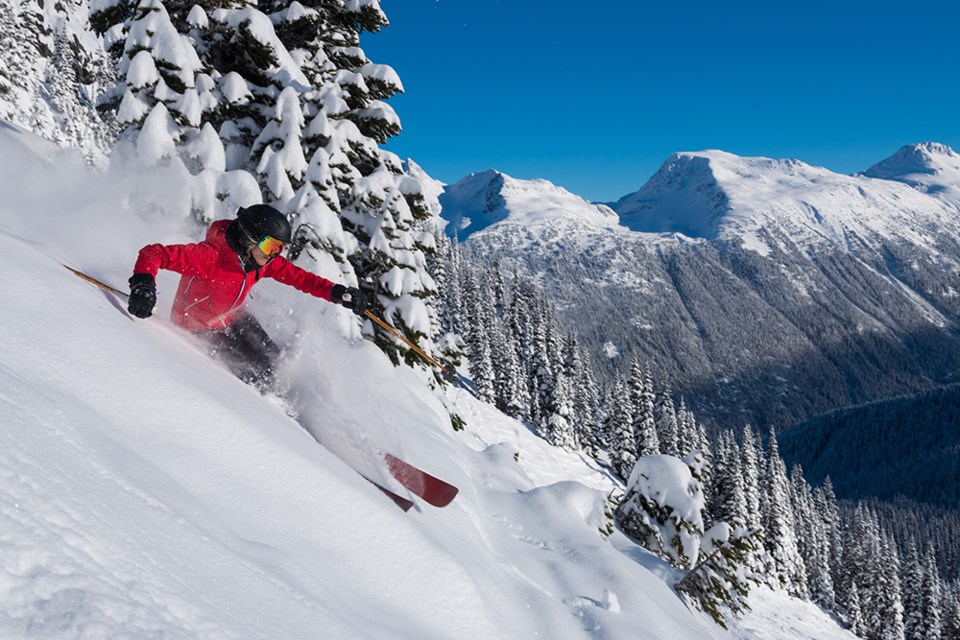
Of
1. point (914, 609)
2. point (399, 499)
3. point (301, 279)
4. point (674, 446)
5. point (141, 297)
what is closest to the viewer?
point (141, 297)

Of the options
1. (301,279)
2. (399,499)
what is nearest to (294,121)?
(301,279)

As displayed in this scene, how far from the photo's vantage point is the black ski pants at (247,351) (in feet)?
19.0

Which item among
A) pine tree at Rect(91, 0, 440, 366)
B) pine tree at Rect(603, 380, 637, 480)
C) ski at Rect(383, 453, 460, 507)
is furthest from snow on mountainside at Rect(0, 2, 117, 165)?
pine tree at Rect(603, 380, 637, 480)

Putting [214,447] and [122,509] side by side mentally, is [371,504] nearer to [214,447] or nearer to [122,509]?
[214,447]

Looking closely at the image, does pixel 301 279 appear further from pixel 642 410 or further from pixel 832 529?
pixel 832 529

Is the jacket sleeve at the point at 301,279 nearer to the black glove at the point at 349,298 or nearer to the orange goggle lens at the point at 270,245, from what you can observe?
the black glove at the point at 349,298

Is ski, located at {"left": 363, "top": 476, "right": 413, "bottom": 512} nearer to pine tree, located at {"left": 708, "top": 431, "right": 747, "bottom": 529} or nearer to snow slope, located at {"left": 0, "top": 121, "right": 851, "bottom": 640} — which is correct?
snow slope, located at {"left": 0, "top": 121, "right": 851, "bottom": 640}

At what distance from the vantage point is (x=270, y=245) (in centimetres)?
560

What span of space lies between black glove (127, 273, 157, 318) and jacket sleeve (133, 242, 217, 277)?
0.27 m

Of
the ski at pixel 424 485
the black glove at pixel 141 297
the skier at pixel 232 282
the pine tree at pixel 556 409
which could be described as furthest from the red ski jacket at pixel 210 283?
the pine tree at pixel 556 409

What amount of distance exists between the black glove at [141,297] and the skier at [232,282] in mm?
643

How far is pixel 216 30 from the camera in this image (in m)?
10.1

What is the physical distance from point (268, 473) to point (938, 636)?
7311cm

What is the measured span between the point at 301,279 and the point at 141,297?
6.93 ft
